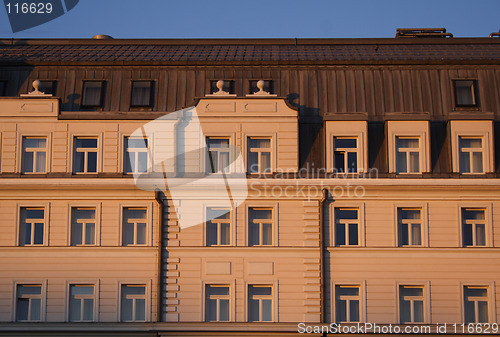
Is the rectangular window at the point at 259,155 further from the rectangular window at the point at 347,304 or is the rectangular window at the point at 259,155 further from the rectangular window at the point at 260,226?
the rectangular window at the point at 347,304

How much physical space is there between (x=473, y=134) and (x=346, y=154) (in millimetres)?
5533

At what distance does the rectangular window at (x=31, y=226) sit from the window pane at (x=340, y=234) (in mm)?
12528

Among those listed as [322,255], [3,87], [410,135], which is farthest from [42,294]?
[410,135]

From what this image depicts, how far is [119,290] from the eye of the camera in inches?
1331

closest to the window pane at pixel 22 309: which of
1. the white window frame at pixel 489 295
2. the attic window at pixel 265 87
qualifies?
the attic window at pixel 265 87

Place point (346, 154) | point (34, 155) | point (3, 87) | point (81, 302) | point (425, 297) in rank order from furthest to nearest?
point (3, 87) < point (34, 155) < point (346, 154) < point (81, 302) < point (425, 297)

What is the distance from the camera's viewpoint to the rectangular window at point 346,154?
115ft

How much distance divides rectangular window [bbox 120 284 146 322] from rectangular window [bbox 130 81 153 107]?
26.9ft

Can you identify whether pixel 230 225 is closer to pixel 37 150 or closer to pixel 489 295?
pixel 37 150

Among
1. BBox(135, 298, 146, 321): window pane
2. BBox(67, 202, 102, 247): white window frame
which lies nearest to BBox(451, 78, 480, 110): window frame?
BBox(135, 298, 146, 321): window pane

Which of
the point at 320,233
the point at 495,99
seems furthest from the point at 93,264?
the point at 495,99

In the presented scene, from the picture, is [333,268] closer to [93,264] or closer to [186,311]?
[186,311]

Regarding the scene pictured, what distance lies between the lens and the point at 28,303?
34.1 m

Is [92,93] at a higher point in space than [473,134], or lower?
higher
